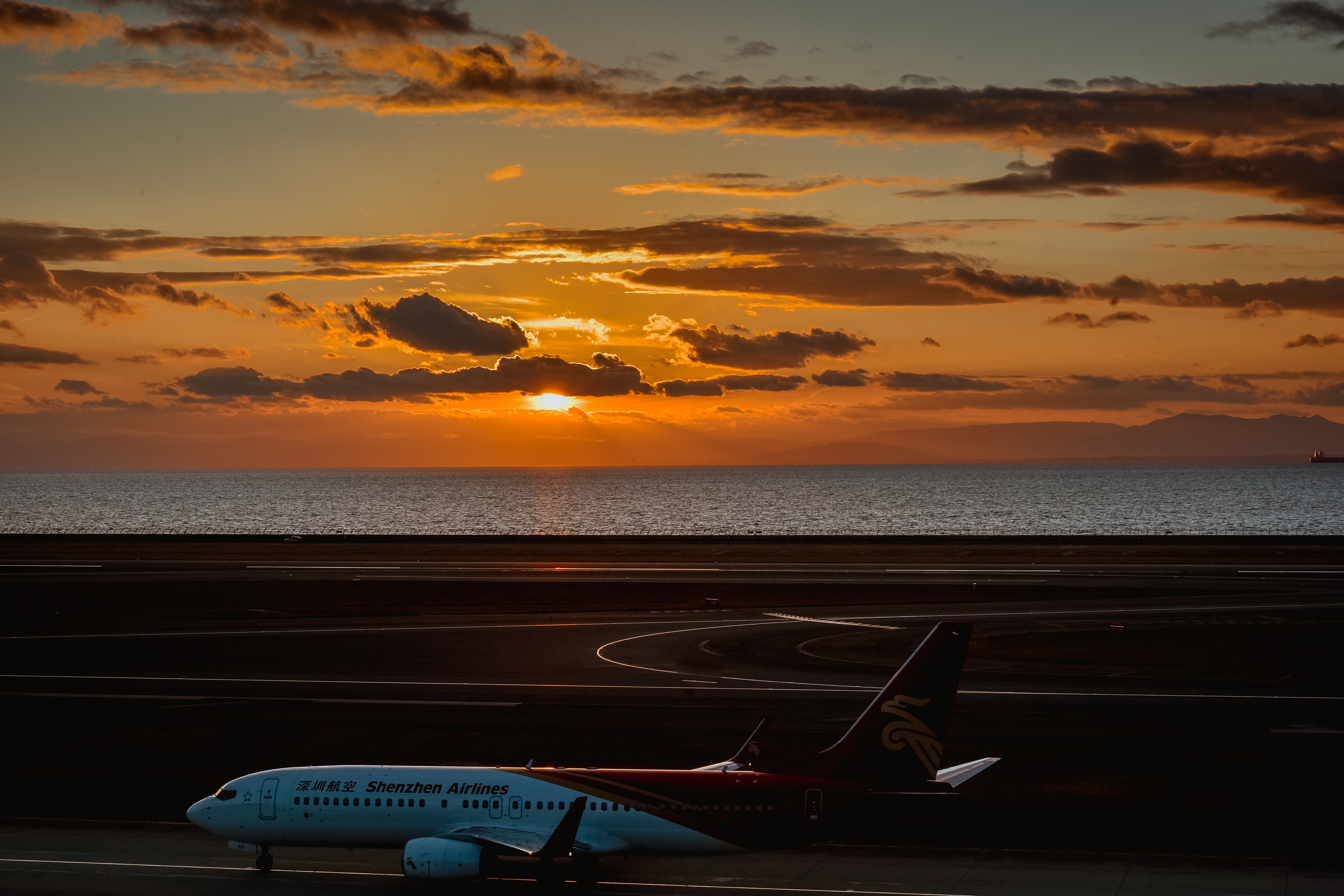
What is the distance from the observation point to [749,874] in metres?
34.8

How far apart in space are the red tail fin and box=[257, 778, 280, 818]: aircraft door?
15457mm

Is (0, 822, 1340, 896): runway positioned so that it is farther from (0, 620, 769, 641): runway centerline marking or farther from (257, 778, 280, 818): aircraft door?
(0, 620, 769, 641): runway centerline marking

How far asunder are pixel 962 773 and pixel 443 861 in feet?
51.1

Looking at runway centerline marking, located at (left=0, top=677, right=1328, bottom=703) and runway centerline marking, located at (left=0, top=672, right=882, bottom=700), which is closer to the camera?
runway centerline marking, located at (left=0, top=677, right=1328, bottom=703)

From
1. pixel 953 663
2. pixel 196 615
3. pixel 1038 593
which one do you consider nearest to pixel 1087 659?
pixel 1038 593

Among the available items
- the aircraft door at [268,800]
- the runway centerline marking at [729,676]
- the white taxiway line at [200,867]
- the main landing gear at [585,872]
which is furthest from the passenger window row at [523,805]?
the runway centerline marking at [729,676]

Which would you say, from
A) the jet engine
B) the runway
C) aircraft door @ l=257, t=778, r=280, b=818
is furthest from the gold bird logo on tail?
aircraft door @ l=257, t=778, r=280, b=818

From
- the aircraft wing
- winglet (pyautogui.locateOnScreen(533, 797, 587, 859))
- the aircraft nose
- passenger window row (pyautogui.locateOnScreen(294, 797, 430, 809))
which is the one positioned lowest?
the aircraft nose

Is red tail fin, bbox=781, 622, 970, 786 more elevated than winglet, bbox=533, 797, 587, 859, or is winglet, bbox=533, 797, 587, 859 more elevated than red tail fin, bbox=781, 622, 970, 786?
red tail fin, bbox=781, 622, 970, 786

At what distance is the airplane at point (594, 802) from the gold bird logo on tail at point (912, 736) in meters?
0.04

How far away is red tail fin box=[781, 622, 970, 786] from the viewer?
3150 centimetres

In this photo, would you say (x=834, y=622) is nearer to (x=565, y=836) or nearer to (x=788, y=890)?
(x=788, y=890)

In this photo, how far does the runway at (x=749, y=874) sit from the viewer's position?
32688 mm

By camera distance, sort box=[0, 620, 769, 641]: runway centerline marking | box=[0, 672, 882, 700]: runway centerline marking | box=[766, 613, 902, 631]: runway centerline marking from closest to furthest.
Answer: box=[0, 672, 882, 700]: runway centerline marking < box=[766, 613, 902, 631]: runway centerline marking < box=[0, 620, 769, 641]: runway centerline marking
